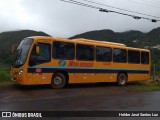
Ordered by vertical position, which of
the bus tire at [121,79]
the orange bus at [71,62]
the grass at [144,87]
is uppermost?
the orange bus at [71,62]

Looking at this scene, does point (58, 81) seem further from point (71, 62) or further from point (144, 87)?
point (144, 87)

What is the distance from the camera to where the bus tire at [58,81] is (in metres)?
19.2

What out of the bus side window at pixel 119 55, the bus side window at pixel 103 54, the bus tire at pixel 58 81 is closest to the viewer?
the bus tire at pixel 58 81

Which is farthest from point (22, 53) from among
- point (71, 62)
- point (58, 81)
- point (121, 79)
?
point (121, 79)

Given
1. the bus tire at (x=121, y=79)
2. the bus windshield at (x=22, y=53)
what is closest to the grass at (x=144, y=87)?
the bus tire at (x=121, y=79)

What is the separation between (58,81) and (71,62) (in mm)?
1433

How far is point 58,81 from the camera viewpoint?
63.6ft

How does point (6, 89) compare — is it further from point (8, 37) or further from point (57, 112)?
point (8, 37)

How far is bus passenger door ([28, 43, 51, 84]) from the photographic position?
1795 cm

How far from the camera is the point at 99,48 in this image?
872 inches

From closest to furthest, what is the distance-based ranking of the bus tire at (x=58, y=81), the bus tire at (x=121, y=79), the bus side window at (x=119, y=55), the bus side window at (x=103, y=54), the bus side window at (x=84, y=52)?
the bus tire at (x=58, y=81)
the bus side window at (x=84, y=52)
the bus side window at (x=103, y=54)
the bus side window at (x=119, y=55)
the bus tire at (x=121, y=79)

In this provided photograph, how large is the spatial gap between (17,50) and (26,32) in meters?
118

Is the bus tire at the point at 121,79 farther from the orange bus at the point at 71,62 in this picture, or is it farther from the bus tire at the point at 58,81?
the bus tire at the point at 58,81

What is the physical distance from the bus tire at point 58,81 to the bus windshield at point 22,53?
217cm
